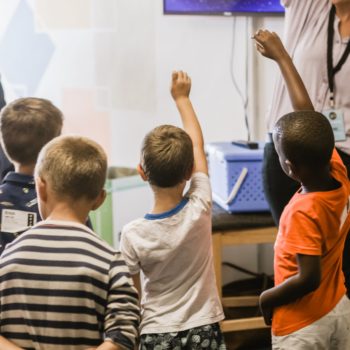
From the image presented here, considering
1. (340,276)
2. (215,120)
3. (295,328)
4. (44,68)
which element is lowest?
(295,328)

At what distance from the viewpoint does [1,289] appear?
4.04 ft

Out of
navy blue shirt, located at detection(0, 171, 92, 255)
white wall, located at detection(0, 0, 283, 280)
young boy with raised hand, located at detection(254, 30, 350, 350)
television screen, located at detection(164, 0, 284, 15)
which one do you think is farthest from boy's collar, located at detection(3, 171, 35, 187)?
television screen, located at detection(164, 0, 284, 15)

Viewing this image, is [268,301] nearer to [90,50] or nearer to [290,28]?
[290,28]

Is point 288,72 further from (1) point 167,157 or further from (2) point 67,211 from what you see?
(2) point 67,211

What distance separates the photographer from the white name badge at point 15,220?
1565 mm

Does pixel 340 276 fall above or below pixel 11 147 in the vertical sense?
below

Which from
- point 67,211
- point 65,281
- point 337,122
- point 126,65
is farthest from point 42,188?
point 126,65

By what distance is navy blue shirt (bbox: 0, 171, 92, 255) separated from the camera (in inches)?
61.6

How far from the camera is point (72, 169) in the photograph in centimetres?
125

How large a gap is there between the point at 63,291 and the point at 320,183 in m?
0.67

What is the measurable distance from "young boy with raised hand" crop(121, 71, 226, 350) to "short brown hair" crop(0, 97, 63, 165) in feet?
1.04

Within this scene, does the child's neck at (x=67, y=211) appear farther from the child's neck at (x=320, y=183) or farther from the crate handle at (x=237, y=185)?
the crate handle at (x=237, y=185)

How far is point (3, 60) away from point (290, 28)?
4.78ft

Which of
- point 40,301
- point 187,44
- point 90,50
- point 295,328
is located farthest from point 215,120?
point 40,301
